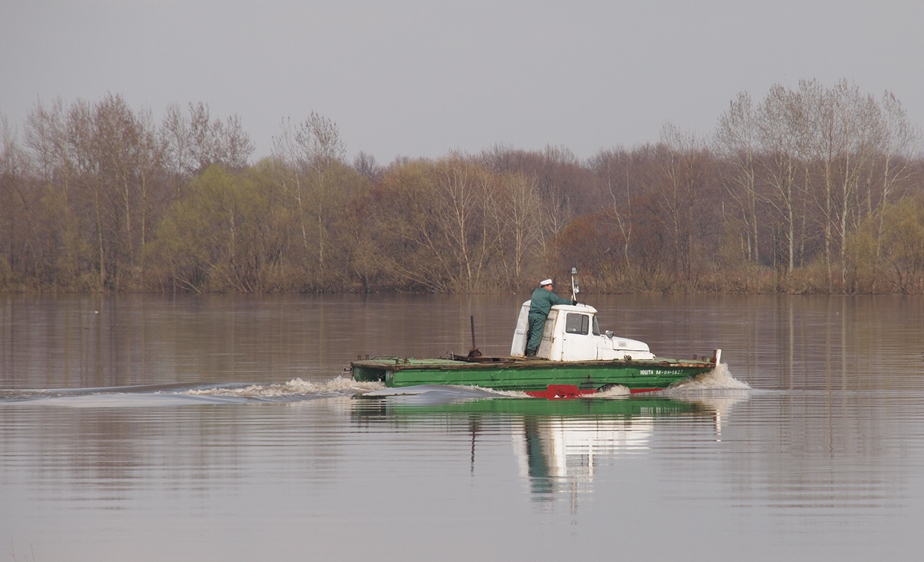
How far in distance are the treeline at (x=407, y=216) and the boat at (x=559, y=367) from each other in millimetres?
50639

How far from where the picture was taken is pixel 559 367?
1984 cm

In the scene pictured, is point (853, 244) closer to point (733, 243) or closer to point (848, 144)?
point (848, 144)

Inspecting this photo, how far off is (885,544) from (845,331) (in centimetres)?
2898

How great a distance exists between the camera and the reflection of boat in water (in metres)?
12.9

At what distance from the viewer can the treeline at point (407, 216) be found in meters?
72.3

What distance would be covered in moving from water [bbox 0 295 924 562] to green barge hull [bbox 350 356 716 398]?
0.35m

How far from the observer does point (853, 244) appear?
6631cm

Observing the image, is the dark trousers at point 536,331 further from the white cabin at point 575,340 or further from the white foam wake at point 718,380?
the white foam wake at point 718,380

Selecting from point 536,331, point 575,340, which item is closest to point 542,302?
point 536,331

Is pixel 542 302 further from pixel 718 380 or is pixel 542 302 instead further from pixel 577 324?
pixel 718 380

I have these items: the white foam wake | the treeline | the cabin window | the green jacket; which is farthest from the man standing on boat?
the treeline

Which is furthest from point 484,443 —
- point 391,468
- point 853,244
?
point 853,244

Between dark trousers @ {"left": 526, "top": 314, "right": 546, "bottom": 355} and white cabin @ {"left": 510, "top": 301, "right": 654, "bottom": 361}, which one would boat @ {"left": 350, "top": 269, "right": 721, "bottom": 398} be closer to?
white cabin @ {"left": 510, "top": 301, "right": 654, "bottom": 361}

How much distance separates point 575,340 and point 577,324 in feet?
1.08
